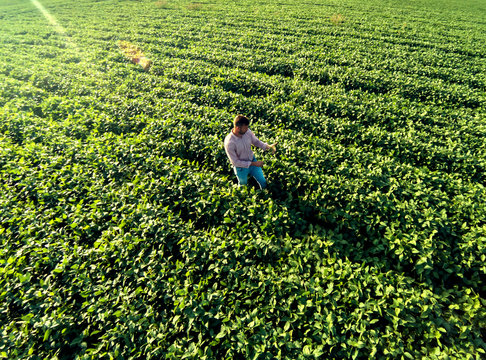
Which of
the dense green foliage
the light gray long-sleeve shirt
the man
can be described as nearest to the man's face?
the man

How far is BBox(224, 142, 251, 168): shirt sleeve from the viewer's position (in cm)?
591

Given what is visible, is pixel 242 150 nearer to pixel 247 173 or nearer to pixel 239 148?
pixel 239 148

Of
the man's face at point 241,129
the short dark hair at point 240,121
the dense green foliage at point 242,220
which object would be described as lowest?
the dense green foliage at point 242,220

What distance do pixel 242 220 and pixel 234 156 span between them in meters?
1.65

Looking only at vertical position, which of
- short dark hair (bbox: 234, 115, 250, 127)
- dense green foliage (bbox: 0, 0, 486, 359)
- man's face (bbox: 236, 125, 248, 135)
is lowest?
dense green foliage (bbox: 0, 0, 486, 359)

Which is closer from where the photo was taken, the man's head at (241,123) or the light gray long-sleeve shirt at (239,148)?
the man's head at (241,123)

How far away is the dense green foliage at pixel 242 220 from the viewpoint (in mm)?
3920

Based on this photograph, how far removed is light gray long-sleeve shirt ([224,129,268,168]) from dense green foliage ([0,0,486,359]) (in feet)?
3.04

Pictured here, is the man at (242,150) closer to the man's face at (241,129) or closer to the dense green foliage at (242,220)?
the man's face at (241,129)

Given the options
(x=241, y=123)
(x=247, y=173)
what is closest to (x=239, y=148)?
(x=241, y=123)

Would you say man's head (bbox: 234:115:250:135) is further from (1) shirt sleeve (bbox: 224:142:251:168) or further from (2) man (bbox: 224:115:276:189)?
(1) shirt sleeve (bbox: 224:142:251:168)

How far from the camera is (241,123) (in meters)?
5.46

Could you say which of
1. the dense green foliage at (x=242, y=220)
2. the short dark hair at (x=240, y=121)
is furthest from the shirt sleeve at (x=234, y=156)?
the dense green foliage at (x=242, y=220)

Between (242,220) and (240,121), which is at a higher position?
(240,121)
